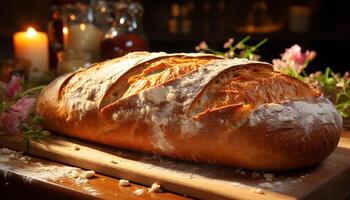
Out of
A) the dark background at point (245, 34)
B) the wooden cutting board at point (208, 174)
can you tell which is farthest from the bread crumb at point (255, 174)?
the dark background at point (245, 34)

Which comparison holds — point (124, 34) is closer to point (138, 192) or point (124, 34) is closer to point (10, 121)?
point (10, 121)

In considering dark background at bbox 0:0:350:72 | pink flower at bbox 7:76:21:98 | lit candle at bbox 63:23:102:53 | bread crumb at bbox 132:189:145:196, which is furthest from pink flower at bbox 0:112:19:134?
dark background at bbox 0:0:350:72

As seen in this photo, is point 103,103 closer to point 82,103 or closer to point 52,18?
point 82,103

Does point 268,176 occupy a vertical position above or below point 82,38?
below

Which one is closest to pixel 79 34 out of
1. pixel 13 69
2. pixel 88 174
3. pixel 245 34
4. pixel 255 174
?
pixel 13 69

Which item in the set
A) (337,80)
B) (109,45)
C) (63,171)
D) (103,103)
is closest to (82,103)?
(103,103)

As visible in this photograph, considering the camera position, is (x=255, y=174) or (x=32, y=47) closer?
(x=255, y=174)

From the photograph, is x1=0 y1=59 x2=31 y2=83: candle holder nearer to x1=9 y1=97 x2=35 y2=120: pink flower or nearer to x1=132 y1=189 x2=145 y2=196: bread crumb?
x1=9 y1=97 x2=35 y2=120: pink flower
